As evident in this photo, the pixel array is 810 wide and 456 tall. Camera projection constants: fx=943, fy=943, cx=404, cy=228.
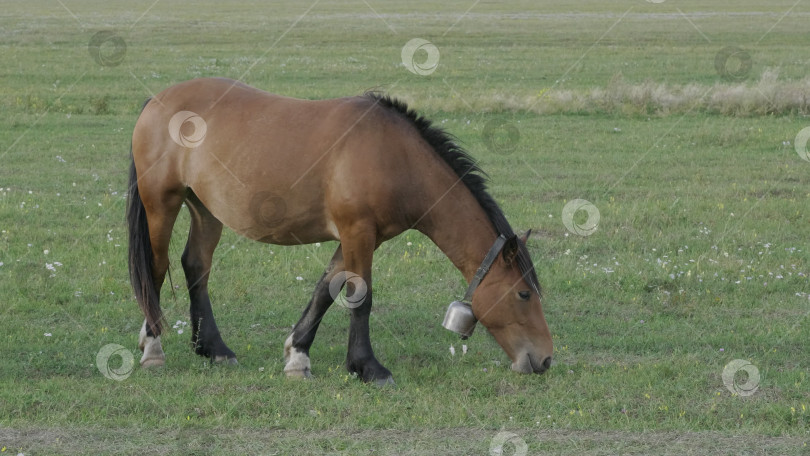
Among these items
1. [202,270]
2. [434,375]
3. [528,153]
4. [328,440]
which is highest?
[528,153]

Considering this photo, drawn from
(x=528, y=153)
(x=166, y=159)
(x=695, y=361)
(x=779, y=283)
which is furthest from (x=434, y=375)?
(x=528, y=153)

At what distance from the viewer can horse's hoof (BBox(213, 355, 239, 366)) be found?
25.2ft

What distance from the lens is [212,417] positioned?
20.8ft

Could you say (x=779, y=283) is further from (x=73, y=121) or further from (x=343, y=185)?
(x=73, y=121)

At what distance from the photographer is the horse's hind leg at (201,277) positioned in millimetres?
7887

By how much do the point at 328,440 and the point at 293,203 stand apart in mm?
2005

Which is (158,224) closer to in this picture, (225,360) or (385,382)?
(225,360)

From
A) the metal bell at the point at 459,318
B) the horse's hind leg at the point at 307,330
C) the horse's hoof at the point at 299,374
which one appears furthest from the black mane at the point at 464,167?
the horse's hoof at the point at 299,374

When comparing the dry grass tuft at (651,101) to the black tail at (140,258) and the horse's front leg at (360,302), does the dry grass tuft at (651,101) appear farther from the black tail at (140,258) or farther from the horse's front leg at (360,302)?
the horse's front leg at (360,302)

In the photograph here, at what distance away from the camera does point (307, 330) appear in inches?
292

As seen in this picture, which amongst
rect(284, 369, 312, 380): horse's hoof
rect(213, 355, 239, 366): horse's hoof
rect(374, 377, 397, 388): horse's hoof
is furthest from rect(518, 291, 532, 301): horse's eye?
rect(213, 355, 239, 366): horse's hoof

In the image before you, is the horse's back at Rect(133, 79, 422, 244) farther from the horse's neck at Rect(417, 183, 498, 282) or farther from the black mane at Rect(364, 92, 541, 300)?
the horse's neck at Rect(417, 183, 498, 282)

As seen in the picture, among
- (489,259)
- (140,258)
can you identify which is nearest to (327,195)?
(489,259)

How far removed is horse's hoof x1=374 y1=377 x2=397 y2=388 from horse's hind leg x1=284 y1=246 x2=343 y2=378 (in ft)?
1.91
